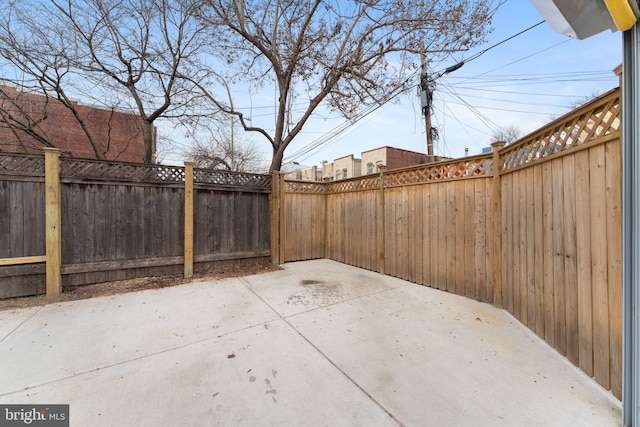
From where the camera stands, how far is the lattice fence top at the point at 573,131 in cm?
162

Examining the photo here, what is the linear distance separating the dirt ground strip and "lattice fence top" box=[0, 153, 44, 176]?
169cm

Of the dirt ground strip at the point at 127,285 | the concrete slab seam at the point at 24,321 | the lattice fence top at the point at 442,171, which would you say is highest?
the lattice fence top at the point at 442,171

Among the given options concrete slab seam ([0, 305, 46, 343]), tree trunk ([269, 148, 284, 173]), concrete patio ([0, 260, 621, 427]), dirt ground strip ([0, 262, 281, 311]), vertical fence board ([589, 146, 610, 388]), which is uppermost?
tree trunk ([269, 148, 284, 173])

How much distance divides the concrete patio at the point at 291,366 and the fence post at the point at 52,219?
511 mm

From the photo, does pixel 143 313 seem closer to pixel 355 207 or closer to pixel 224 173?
pixel 224 173

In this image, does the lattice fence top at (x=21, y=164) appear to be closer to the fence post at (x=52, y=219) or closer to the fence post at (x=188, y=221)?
the fence post at (x=52, y=219)

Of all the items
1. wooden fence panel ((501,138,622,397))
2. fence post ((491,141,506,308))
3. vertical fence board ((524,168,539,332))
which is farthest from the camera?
fence post ((491,141,506,308))

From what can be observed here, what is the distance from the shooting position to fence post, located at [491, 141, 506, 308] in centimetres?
304

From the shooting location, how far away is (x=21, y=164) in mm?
3254

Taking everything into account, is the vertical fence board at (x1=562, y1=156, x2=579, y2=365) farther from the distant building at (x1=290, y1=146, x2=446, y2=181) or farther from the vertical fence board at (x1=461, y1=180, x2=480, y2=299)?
the distant building at (x1=290, y1=146, x2=446, y2=181)

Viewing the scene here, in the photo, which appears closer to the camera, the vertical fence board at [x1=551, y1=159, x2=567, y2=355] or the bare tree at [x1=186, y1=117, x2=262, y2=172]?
the vertical fence board at [x1=551, y1=159, x2=567, y2=355]

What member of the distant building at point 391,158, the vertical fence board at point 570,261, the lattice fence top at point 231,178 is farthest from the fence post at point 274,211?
the distant building at point 391,158

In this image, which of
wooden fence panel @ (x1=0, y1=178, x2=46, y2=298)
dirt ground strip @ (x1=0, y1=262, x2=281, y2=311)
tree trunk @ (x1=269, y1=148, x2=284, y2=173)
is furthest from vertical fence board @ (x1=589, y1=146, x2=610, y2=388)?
wooden fence panel @ (x1=0, y1=178, x2=46, y2=298)

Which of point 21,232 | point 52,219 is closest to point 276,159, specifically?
point 52,219
